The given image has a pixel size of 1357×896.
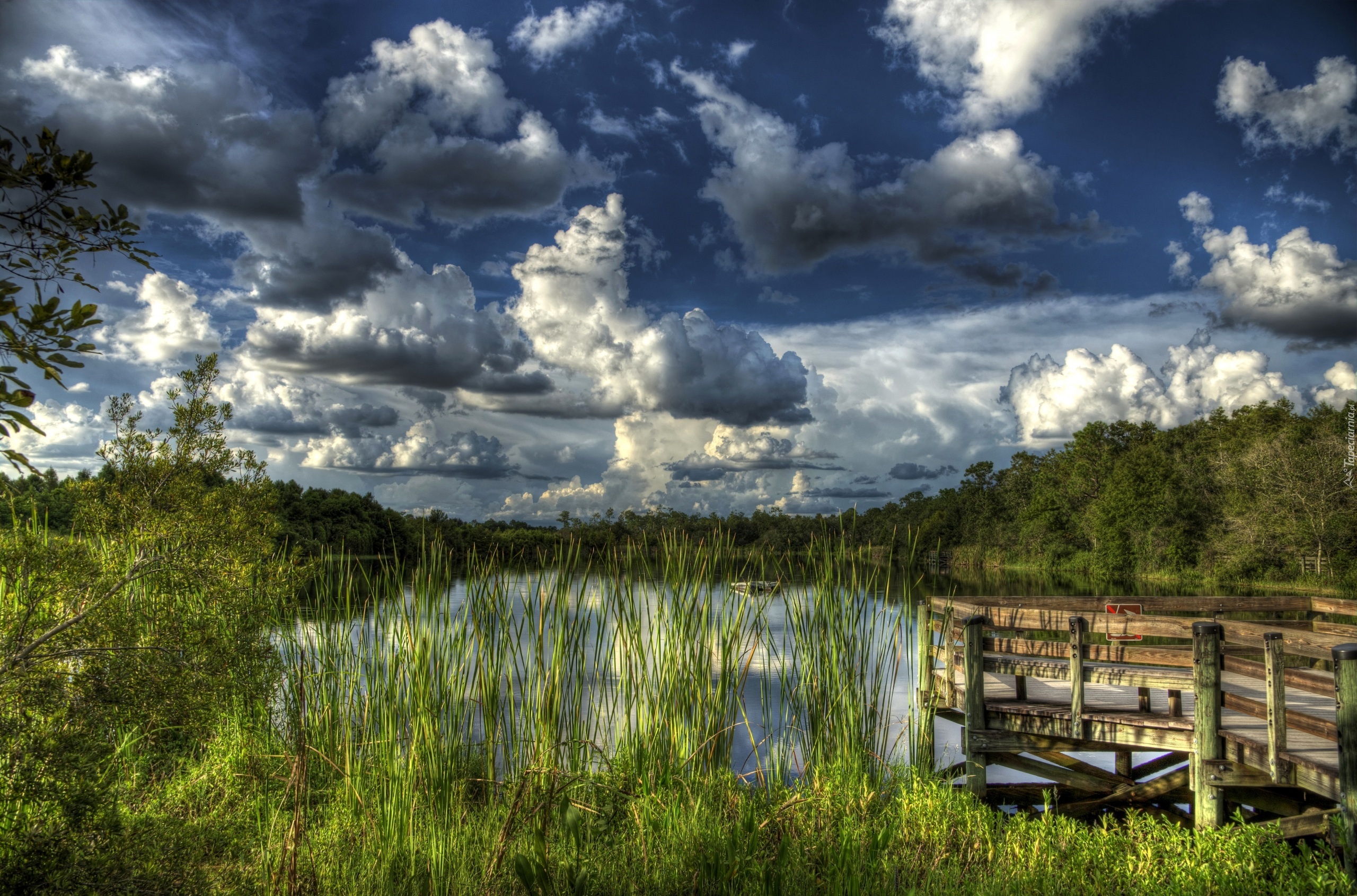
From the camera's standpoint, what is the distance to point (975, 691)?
6.55 meters

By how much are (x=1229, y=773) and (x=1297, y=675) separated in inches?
44.2

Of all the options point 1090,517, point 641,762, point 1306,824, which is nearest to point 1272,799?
point 1306,824

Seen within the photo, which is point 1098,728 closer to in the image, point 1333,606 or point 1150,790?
point 1150,790

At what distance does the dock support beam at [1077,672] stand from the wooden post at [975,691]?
69 cm

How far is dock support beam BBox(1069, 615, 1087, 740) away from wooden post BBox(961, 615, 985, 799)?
685 mm

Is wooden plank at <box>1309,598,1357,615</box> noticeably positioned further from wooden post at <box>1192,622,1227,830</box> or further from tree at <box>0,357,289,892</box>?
tree at <box>0,357,289,892</box>

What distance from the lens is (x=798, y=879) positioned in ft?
12.7

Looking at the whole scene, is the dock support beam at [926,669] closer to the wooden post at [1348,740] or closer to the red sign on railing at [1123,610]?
the red sign on railing at [1123,610]

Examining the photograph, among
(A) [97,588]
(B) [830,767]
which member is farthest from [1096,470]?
(A) [97,588]

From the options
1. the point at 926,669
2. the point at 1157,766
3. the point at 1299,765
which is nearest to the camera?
the point at 1299,765

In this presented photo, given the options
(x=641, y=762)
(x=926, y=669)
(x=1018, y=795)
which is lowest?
(x=1018, y=795)

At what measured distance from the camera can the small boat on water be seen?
5.95 metres

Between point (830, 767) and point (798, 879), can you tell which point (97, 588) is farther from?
point (830, 767)

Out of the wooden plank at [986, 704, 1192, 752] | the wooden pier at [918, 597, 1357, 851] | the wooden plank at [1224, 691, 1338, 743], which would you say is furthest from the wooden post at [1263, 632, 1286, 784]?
the wooden plank at [986, 704, 1192, 752]
